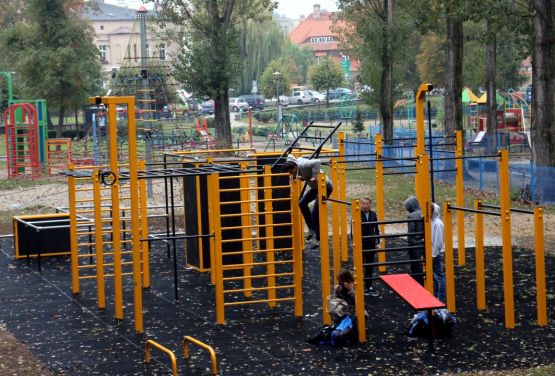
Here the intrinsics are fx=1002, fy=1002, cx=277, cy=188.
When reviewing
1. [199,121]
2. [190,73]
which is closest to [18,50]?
[199,121]

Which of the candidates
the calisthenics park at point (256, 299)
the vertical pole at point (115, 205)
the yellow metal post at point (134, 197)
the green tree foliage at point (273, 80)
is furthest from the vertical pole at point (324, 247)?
the green tree foliage at point (273, 80)

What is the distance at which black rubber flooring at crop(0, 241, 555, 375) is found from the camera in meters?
10.4

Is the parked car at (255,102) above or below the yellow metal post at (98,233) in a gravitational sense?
above

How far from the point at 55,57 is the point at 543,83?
2898 cm

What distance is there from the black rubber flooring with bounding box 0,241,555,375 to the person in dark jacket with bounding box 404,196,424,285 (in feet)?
1.73

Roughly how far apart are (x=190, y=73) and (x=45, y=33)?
54.6ft

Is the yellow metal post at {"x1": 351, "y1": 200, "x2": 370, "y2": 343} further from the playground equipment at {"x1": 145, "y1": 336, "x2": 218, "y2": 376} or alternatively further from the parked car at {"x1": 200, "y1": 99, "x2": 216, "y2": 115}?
the parked car at {"x1": 200, "y1": 99, "x2": 216, "y2": 115}

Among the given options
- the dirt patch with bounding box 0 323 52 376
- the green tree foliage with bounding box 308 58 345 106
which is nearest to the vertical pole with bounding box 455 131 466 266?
the dirt patch with bounding box 0 323 52 376

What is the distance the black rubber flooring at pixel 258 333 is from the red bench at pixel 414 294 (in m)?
0.48

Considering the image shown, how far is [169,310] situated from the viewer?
13.3 metres

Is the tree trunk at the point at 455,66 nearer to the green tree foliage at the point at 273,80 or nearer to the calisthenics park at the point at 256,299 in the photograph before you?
the calisthenics park at the point at 256,299

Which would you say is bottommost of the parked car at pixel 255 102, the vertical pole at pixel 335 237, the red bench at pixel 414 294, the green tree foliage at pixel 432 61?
the red bench at pixel 414 294

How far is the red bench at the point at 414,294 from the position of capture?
35.3ft

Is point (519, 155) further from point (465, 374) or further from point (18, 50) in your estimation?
point (465, 374)
